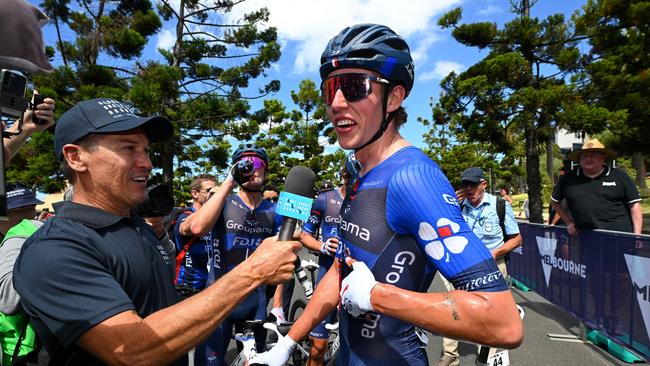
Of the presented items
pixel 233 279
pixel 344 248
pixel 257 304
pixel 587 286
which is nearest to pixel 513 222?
pixel 587 286

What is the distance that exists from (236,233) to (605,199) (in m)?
5.48

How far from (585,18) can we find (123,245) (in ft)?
77.6

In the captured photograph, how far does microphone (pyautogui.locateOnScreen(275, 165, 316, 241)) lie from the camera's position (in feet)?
6.31

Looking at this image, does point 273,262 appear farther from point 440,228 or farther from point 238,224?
point 238,224

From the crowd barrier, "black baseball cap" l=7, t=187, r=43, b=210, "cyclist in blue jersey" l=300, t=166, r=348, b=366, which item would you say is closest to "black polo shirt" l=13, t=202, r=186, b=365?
"black baseball cap" l=7, t=187, r=43, b=210

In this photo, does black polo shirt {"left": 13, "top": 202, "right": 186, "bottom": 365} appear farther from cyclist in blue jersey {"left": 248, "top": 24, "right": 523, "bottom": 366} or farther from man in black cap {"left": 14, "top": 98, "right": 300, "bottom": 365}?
cyclist in blue jersey {"left": 248, "top": 24, "right": 523, "bottom": 366}

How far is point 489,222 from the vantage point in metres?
5.64

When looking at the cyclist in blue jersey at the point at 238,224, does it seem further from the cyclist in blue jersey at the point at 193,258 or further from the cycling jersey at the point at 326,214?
the cycling jersey at the point at 326,214

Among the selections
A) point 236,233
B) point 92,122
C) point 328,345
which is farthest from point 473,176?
point 92,122

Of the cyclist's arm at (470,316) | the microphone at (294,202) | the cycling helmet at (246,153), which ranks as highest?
the cycling helmet at (246,153)

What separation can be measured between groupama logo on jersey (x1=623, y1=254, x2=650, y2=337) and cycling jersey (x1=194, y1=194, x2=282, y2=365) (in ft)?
14.4

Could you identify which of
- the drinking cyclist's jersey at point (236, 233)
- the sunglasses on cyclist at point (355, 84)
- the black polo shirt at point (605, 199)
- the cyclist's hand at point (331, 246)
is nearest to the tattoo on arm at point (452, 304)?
the sunglasses on cyclist at point (355, 84)

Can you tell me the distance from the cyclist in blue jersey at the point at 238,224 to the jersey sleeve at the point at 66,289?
8.26ft

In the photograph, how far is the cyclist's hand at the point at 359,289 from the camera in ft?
5.28
